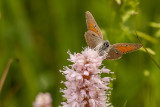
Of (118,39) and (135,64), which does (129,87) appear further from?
(135,64)

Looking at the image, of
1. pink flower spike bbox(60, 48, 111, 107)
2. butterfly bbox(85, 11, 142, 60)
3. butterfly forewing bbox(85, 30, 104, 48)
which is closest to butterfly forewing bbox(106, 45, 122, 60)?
butterfly bbox(85, 11, 142, 60)

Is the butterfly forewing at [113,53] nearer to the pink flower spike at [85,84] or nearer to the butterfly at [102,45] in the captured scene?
the butterfly at [102,45]

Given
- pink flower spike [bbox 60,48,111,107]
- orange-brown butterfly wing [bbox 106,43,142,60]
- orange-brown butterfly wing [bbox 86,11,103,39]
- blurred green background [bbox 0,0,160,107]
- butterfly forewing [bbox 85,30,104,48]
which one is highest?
blurred green background [bbox 0,0,160,107]

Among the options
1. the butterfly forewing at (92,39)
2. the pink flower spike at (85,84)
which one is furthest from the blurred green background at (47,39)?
the pink flower spike at (85,84)

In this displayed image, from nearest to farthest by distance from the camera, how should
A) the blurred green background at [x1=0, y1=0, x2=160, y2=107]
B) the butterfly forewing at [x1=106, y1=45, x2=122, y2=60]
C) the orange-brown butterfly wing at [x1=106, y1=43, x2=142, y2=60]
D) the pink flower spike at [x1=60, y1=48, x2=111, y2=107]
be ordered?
the pink flower spike at [x1=60, y1=48, x2=111, y2=107], the orange-brown butterfly wing at [x1=106, y1=43, x2=142, y2=60], the butterfly forewing at [x1=106, y1=45, x2=122, y2=60], the blurred green background at [x1=0, y1=0, x2=160, y2=107]

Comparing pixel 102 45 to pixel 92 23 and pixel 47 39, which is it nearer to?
pixel 92 23

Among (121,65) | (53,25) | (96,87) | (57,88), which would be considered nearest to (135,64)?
(121,65)

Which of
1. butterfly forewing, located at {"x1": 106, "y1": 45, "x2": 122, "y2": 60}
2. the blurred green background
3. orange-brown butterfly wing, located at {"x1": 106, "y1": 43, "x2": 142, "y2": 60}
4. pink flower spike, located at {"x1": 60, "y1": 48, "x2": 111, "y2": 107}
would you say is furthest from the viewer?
the blurred green background

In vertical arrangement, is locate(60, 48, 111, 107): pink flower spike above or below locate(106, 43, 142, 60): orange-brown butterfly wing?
below

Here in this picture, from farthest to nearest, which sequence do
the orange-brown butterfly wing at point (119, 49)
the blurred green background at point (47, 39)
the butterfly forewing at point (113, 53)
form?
the blurred green background at point (47, 39) < the butterfly forewing at point (113, 53) < the orange-brown butterfly wing at point (119, 49)

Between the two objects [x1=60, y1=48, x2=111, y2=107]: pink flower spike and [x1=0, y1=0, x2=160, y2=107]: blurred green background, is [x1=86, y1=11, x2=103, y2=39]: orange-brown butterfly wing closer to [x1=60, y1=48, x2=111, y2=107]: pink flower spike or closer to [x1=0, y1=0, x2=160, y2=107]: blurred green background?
[x1=60, y1=48, x2=111, y2=107]: pink flower spike
